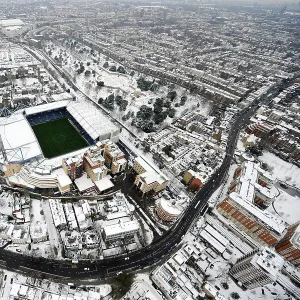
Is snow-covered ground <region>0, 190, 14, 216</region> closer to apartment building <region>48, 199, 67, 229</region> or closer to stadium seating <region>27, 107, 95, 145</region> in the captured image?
apartment building <region>48, 199, 67, 229</region>

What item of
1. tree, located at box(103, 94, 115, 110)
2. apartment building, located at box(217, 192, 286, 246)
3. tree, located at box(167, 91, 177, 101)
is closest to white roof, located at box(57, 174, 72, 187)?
apartment building, located at box(217, 192, 286, 246)

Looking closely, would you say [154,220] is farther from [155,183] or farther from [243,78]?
[243,78]

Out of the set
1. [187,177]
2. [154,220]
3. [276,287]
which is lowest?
[276,287]

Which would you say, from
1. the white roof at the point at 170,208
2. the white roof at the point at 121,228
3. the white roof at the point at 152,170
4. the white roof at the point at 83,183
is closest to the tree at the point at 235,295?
the white roof at the point at 170,208

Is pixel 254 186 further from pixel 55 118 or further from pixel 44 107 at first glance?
pixel 44 107

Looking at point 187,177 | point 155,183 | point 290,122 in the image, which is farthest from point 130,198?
point 290,122

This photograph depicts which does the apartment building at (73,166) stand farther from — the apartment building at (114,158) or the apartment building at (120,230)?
the apartment building at (120,230)

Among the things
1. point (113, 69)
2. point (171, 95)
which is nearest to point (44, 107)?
point (171, 95)
